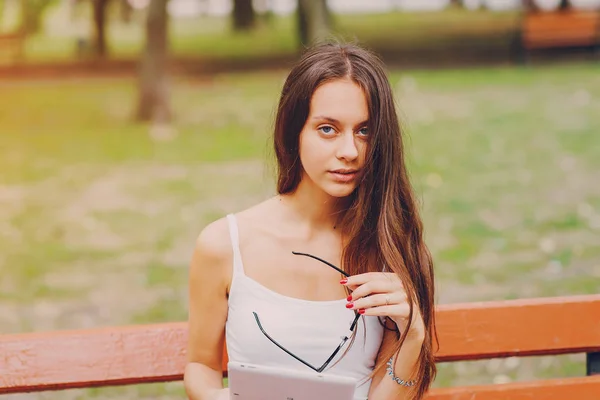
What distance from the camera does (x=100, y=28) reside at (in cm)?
1875

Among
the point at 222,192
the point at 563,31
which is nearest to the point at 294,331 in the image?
the point at 222,192

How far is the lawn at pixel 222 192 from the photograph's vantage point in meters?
6.33

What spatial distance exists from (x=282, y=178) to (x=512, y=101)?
10.6 m

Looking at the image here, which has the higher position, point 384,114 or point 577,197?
point 384,114

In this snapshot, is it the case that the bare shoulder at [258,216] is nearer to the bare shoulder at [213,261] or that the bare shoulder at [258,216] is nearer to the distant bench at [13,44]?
the bare shoulder at [213,261]

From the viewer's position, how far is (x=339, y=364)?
245 centimetres

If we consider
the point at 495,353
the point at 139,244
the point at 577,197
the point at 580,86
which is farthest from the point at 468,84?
the point at 495,353

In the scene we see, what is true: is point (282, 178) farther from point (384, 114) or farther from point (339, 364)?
point (339, 364)

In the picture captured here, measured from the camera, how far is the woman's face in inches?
92.7

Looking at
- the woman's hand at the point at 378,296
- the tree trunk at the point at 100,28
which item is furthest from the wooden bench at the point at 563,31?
the woman's hand at the point at 378,296

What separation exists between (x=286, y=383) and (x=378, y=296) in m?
0.32

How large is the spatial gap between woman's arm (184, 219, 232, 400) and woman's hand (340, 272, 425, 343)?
396 mm

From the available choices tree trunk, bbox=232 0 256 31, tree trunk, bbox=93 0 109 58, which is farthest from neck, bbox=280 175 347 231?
tree trunk, bbox=232 0 256 31

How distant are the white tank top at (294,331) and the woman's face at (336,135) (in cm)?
32
